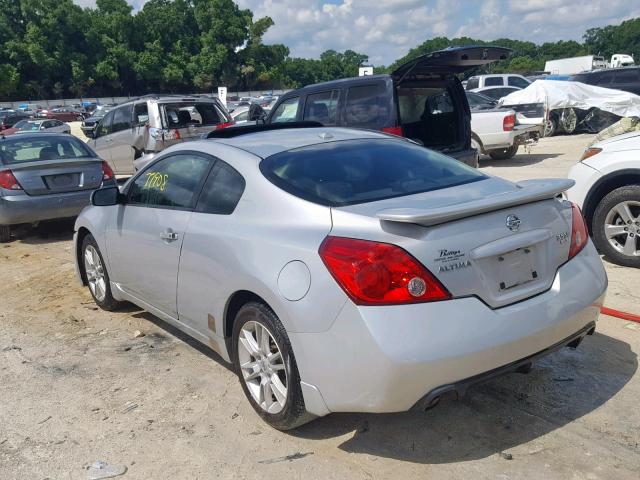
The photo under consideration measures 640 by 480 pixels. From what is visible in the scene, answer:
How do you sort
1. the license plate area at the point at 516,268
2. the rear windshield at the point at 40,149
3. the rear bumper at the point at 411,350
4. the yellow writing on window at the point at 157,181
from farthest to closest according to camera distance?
the rear windshield at the point at 40,149, the yellow writing on window at the point at 157,181, the license plate area at the point at 516,268, the rear bumper at the point at 411,350

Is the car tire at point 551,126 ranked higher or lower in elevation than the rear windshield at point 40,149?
lower

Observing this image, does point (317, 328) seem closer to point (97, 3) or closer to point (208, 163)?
point (208, 163)

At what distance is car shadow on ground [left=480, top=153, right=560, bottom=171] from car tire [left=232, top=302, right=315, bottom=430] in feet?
38.7

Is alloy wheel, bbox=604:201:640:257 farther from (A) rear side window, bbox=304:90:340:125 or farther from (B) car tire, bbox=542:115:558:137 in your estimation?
(B) car tire, bbox=542:115:558:137

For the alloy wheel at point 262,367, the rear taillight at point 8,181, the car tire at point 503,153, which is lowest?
the car tire at point 503,153

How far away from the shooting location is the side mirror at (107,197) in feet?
15.3

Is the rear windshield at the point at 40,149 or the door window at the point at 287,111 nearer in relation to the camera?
the rear windshield at the point at 40,149

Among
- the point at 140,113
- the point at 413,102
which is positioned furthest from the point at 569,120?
the point at 140,113

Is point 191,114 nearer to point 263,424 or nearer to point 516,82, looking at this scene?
point 263,424

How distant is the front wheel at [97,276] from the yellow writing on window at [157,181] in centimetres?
103

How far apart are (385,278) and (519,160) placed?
1311 centimetres

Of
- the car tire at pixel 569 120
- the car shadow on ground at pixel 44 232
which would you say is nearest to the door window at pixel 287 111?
the car shadow on ground at pixel 44 232

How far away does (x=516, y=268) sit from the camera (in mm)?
2971

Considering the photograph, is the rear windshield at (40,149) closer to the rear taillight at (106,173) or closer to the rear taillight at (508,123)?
the rear taillight at (106,173)
